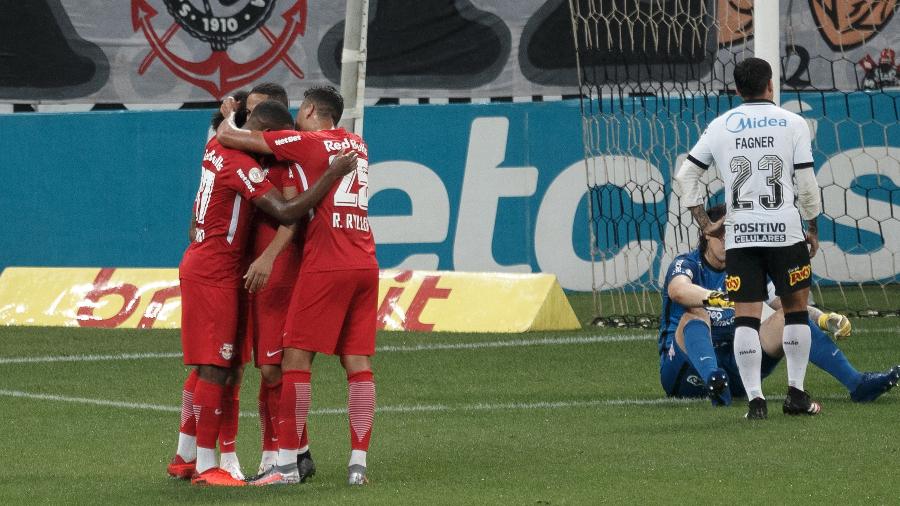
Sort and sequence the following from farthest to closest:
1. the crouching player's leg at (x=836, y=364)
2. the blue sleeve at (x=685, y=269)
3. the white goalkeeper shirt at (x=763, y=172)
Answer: the blue sleeve at (x=685, y=269)
the crouching player's leg at (x=836, y=364)
the white goalkeeper shirt at (x=763, y=172)

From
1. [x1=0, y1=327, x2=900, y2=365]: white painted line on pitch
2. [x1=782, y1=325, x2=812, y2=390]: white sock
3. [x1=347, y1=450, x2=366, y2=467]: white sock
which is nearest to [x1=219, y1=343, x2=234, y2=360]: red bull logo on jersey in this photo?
[x1=347, y1=450, x2=366, y2=467]: white sock

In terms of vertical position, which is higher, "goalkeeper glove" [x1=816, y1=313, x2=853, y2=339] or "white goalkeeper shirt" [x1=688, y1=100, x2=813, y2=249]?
"white goalkeeper shirt" [x1=688, y1=100, x2=813, y2=249]

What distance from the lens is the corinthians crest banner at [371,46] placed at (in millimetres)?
16219

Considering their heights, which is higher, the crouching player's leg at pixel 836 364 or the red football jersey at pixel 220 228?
the red football jersey at pixel 220 228

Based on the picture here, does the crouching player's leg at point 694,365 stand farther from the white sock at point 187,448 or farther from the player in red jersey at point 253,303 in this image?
the white sock at point 187,448

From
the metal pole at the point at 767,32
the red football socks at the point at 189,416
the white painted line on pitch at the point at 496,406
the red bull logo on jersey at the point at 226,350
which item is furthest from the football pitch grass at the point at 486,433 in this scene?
the metal pole at the point at 767,32

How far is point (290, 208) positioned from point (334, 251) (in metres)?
0.24

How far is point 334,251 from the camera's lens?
6.52 metres

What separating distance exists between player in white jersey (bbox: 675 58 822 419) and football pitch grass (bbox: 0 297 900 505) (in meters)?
0.31

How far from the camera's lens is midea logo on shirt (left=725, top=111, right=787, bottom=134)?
26.9ft

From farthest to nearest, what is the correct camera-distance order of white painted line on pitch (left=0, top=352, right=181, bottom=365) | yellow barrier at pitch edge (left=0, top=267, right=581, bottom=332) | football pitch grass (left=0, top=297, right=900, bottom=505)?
1. yellow barrier at pitch edge (left=0, top=267, right=581, bottom=332)
2. white painted line on pitch (left=0, top=352, right=181, bottom=365)
3. football pitch grass (left=0, top=297, right=900, bottom=505)

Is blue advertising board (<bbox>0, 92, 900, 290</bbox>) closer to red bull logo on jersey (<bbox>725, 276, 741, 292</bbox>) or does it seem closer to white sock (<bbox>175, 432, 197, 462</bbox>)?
red bull logo on jersey (<bbox>725, 276, 741, 292</bbox>)

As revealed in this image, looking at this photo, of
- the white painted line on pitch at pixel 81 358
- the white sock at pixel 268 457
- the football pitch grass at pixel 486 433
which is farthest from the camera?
the white painted line on pitch at pixel 81 358

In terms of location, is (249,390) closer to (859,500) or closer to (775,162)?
(775,162)
